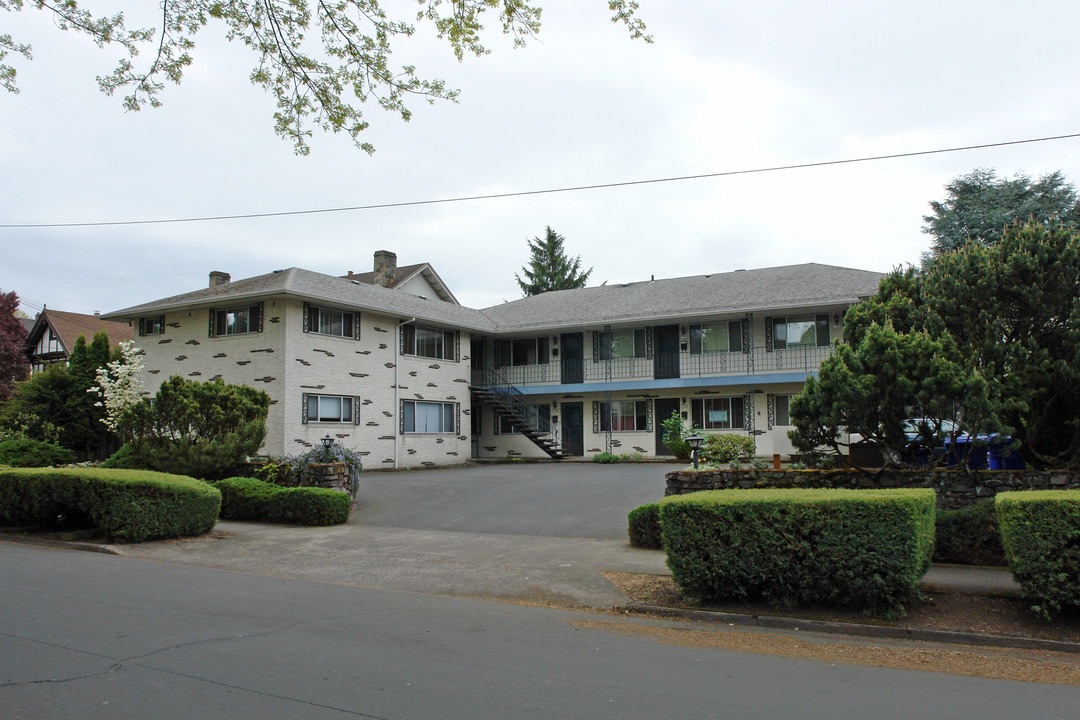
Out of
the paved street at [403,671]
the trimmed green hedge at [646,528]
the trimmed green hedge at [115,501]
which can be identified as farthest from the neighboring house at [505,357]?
the paved street at [403,671]

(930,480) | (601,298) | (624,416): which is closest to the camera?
(930,480)

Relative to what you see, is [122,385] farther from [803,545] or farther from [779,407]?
[803,545]

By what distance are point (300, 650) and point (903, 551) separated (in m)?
5.42

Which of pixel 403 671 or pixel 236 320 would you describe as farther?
pixel 236 320

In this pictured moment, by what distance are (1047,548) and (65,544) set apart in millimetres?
13633

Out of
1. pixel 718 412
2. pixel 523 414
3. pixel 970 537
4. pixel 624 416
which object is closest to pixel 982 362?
pixel 970 537

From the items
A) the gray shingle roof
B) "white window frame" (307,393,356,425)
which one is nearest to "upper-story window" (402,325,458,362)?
the gray shingle roof

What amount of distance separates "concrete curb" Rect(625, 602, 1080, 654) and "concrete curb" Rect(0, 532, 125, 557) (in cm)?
868

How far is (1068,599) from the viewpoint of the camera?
23.2 ft

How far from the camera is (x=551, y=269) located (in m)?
57.8

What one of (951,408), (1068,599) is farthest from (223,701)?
(951,408)

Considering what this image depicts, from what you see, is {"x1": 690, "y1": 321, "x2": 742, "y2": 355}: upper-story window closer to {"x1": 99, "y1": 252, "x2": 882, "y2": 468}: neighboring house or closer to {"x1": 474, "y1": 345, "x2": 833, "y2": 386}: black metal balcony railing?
{"x1": 99, "y1": 252, "x2": 882, "y2": 468}: neighboring house

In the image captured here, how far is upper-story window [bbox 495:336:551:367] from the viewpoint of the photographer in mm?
31562

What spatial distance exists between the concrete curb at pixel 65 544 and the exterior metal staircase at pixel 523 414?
17.7 metres
